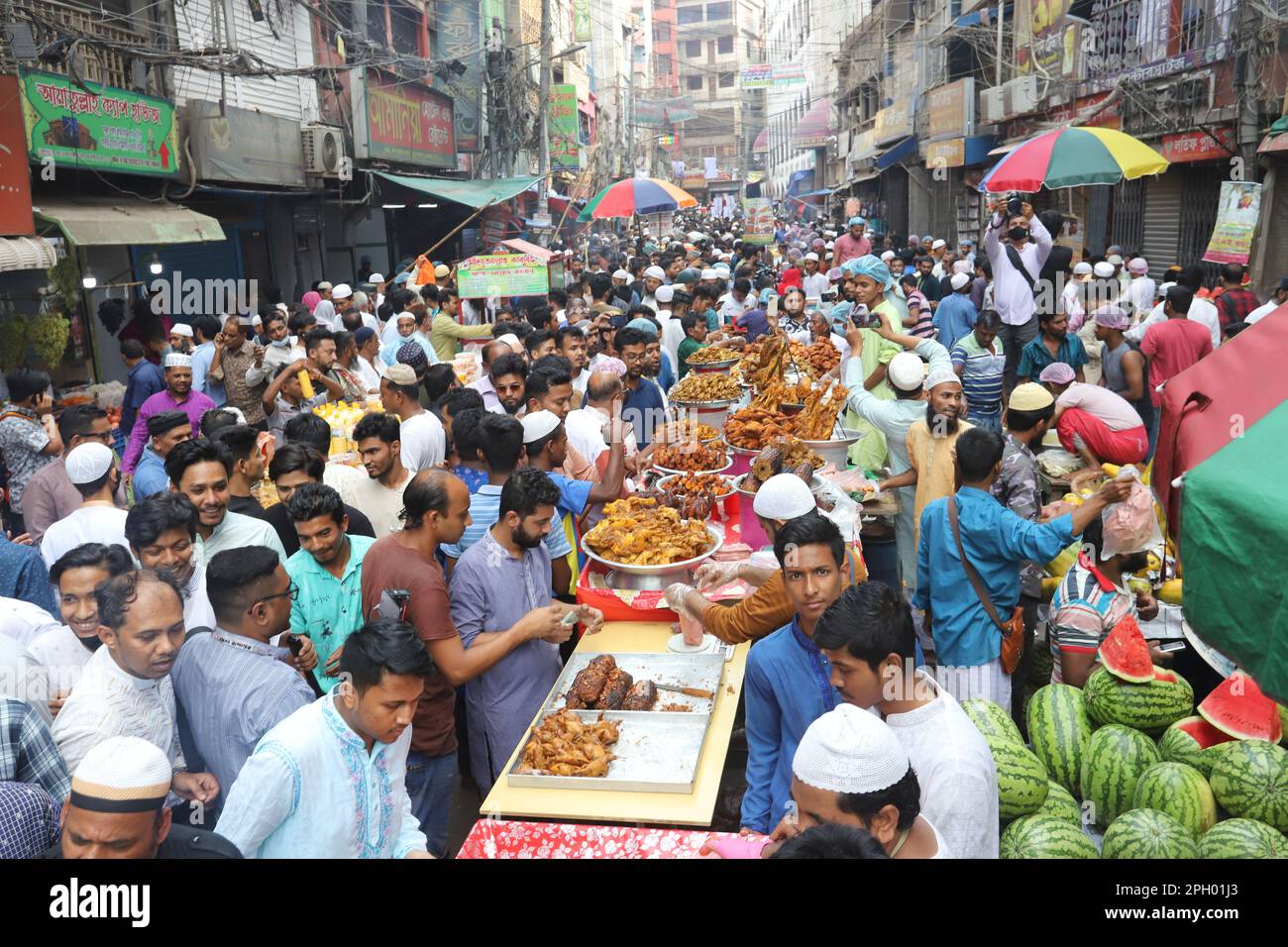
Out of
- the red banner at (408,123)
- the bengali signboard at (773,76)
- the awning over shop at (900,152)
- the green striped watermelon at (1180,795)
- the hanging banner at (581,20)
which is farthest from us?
the hanging banner at (581,20)

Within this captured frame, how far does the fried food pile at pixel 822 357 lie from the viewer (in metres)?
9.94

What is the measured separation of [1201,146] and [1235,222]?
1.95 m

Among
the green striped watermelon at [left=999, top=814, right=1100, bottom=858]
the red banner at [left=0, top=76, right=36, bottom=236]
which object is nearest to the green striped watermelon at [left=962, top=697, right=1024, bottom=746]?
the green striped watermelon at [left=999, top=814, right=1100, bottom=858]

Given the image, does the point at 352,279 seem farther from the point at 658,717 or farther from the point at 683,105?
the point at 683,105

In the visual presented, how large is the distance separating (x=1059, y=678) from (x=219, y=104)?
13.1m

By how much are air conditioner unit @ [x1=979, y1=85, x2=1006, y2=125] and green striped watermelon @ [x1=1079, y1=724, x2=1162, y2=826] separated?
20.4 metres

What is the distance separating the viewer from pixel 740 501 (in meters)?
5.97

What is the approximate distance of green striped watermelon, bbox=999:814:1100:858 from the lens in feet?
11.0

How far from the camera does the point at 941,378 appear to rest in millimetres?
5586

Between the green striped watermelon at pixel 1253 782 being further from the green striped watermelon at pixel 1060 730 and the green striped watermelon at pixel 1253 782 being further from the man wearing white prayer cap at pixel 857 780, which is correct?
the man wearing white prayer cap at pixel 857 780

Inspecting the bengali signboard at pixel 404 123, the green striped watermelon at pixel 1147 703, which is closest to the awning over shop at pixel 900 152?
the bengali signboard at pixel 404 123

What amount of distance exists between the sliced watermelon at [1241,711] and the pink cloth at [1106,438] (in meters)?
2.50

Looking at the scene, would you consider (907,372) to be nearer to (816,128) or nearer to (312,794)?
(312,794)

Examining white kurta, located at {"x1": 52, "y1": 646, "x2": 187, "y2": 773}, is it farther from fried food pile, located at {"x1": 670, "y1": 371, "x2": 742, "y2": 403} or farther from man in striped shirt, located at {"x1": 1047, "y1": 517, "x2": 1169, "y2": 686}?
fried food pile, located at {"x1": 670, "y1": 371, "x2": 742, "y2": 403}
